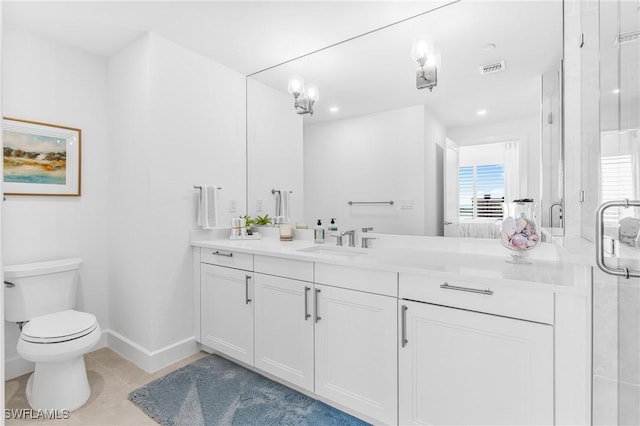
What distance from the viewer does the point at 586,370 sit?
3.46 ft

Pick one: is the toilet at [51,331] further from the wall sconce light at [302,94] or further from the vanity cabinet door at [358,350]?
the wall sconce light at [302,94]

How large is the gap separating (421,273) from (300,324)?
0.78 m

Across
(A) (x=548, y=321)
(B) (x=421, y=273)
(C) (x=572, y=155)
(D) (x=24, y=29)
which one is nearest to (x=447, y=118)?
(C) (x=572, y=155)

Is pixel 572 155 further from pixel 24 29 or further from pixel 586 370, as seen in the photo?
pixel 24 29

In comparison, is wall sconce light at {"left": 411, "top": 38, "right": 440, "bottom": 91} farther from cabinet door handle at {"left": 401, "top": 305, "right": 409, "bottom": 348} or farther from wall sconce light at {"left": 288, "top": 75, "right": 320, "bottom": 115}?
cabinet door handle at {"left": 401, "top": 305, "right": 409, "bottom": 348}

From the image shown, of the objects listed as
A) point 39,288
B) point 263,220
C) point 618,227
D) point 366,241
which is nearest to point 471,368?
point 618,227

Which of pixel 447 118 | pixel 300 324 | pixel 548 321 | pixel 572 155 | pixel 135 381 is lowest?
pixel 135 381

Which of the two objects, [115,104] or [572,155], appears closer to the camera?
[572,155]

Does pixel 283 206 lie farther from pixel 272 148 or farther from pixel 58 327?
pixel 58 327

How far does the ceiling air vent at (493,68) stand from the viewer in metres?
1.73

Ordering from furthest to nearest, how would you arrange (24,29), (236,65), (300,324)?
(236,65) < (24,29) < (300,324)

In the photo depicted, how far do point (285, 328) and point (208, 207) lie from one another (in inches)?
47.4

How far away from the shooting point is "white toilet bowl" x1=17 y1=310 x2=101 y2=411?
5.37 feet

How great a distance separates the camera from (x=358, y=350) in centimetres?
155
